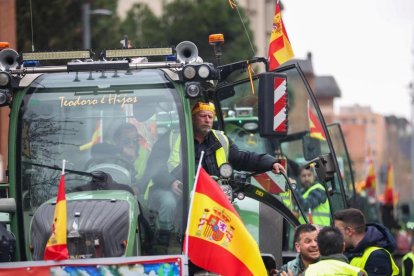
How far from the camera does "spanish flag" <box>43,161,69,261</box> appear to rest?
8602mm

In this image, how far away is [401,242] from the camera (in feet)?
96.6

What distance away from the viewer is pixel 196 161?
33.9ft

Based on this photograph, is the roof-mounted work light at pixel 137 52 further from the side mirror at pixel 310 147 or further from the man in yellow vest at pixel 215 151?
the side mirror at pixel 310 147

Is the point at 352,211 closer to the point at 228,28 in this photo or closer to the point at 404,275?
the point at 404,275

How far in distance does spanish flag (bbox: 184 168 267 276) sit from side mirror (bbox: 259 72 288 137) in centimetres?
99

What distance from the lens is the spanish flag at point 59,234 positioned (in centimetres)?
860

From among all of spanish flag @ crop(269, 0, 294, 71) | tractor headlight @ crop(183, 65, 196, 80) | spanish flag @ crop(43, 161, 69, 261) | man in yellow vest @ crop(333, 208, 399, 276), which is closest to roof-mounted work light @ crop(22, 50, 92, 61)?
tractor headlight @ crop(183, 65, 196, 80)

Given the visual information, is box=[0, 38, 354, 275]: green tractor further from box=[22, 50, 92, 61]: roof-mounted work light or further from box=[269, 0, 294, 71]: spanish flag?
box=[269, 0, 294, 71]: spanish flag

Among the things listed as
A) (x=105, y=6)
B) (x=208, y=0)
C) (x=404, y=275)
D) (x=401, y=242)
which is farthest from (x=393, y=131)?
(x=404, y=275)

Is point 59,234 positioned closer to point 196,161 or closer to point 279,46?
point 196,161

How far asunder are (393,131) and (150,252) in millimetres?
148714

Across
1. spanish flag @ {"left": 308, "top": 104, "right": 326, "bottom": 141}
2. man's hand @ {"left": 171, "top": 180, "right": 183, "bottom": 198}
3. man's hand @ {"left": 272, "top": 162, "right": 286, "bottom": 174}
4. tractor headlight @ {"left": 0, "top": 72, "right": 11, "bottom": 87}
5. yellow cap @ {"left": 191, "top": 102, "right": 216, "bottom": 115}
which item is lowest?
man's hand @ {"left": 171, "top": 180, "right": 183, "bottom": 198}

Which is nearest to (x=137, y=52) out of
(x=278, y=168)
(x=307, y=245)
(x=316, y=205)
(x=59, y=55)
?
(x=59, y=55)

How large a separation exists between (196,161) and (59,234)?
2.02 metres
